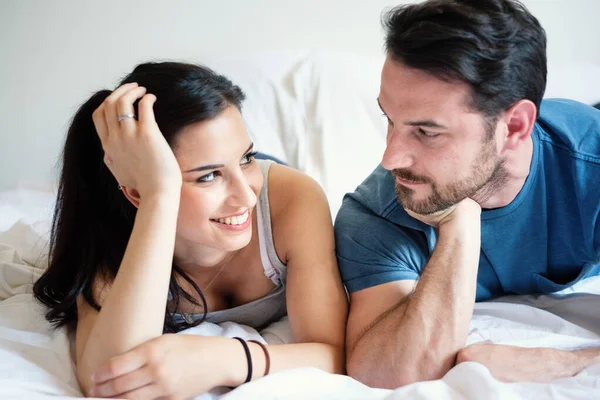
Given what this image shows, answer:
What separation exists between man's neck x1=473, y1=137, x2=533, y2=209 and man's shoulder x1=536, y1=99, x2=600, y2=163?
6 cm

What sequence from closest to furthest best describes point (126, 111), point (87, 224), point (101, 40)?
point (126, 111) → point (87, 224) → point (101, 40)

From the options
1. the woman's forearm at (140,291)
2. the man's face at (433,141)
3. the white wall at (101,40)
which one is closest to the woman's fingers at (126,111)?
the woman's forearm at (140,291)

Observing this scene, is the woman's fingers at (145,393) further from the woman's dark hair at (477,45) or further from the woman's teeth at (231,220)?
the woman's dark hair at (477,45)

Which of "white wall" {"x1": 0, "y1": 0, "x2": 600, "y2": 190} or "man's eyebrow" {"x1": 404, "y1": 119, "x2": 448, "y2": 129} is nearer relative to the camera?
"man's eyebrow" {"x1": 404, "y1": 119, "x2": 448, "y2": 129}

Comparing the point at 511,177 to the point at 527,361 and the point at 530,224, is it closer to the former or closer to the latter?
the point at 530,224

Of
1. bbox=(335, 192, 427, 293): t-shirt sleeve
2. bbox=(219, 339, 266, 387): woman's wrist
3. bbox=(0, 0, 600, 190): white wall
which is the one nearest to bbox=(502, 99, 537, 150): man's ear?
bbox=(335, 192, 427, 293): t-shirt sleeve

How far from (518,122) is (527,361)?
0.45 m

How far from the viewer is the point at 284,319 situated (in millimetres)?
1438

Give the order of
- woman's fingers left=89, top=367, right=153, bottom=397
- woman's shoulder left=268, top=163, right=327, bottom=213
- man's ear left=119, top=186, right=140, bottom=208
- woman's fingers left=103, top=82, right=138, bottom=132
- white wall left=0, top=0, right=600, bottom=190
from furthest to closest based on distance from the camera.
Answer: white wall left=0, top=0, right=600, bottom=190 → woman's shoulder left=268, top=163, right=327, bottom=213 → man's ear left=119, top=186, right=140, bottom=208 → woman's fingers left=103, top=82, right=138, bottom=132 → woman's fingers left=89, top=367, right=153, bottom=397

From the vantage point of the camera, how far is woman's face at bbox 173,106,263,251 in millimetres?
1163

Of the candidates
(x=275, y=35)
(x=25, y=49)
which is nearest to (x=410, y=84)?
(x=275, y=35)

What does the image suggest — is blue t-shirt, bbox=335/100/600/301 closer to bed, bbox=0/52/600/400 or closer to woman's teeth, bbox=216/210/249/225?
bed, bbox=0/52/600/400

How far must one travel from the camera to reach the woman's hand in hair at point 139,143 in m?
1.12

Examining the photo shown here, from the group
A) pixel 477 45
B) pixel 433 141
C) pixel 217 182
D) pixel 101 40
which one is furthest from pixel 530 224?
pixel 101 40
